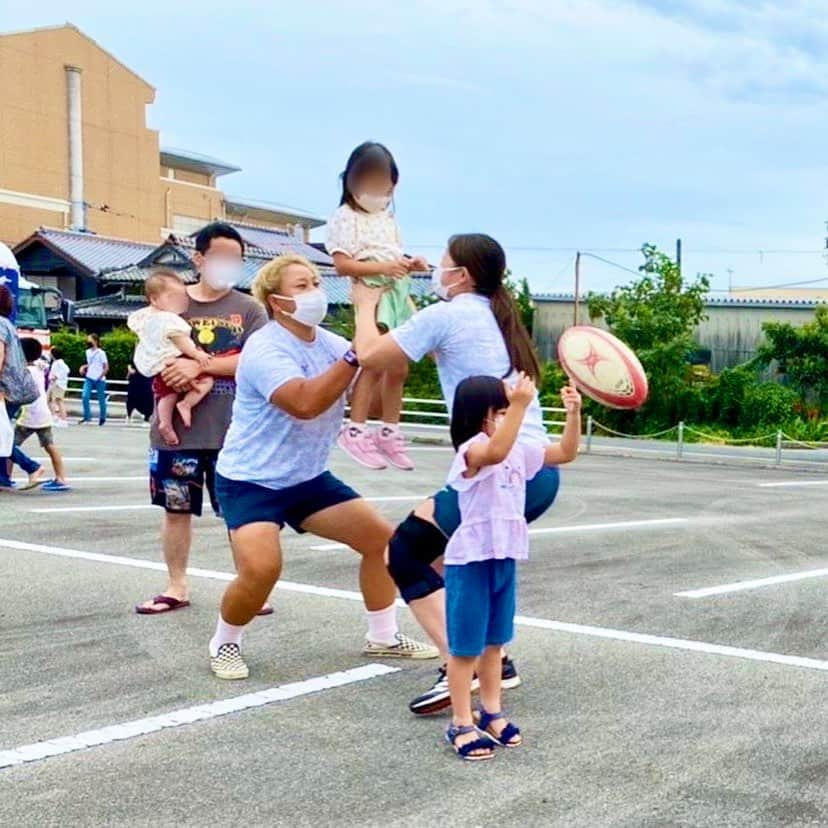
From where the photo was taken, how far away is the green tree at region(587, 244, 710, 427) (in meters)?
27.5

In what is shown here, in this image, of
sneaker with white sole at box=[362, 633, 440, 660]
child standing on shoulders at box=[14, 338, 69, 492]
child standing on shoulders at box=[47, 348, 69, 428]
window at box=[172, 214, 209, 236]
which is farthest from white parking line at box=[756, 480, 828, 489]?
window at box=[172, 214, 209, 236]

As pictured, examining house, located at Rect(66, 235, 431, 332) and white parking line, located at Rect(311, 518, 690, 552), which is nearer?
white parking line, located at Rect(311, 518, 690, 552)

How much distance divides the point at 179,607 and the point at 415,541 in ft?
7.89

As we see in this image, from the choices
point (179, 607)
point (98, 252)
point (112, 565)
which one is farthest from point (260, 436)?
point (98, 252)

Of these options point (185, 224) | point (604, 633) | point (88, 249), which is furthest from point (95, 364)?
point (185, 224)

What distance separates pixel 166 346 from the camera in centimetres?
602

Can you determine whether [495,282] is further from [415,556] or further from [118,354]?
[118,354]

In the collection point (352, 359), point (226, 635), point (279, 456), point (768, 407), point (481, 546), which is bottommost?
point (226, 635)

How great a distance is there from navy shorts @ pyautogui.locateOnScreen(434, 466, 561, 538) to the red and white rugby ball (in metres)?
0.38

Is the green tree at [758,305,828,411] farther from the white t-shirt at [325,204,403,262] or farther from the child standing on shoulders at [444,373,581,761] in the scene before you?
the child standing on shoulders at [444,373,581,761]

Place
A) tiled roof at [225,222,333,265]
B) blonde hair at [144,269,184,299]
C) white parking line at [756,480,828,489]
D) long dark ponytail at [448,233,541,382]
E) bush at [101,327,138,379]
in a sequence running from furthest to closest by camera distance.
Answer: tiled roof at [225,222,333,265] < bush at [101,327,138,379] < white parking line at [756,480,828,489] < blonde hair at [144,269,184,299] < long dark ponytail at [448,233,541,382]

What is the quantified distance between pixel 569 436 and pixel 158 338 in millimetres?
2536

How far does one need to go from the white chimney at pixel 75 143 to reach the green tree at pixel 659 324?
111 feet

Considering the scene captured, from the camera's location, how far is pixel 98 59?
57.5 m
